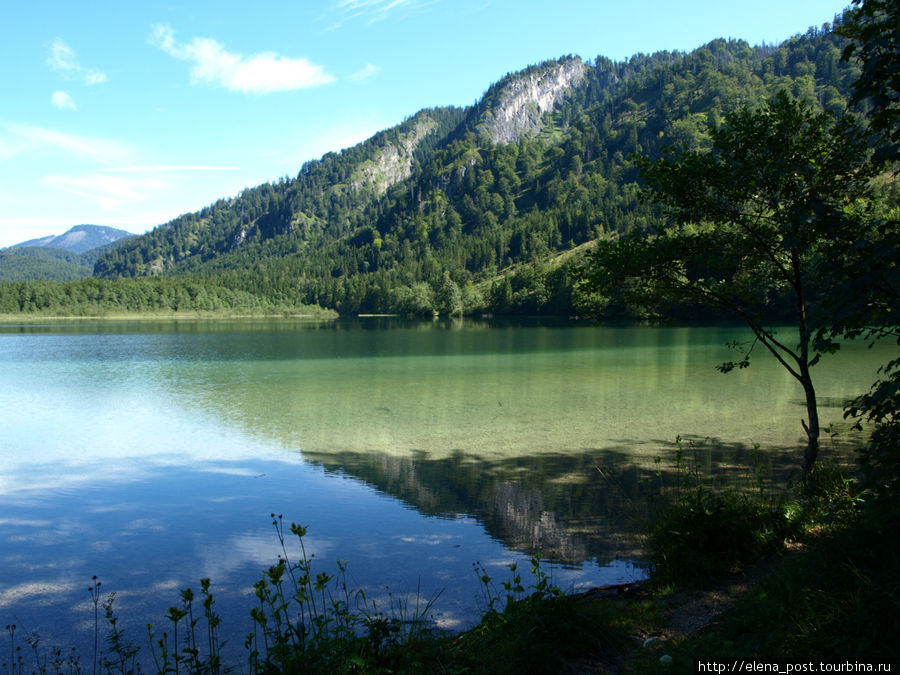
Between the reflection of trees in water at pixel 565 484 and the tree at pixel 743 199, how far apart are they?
3023 mm

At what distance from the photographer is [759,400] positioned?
74.6 feet

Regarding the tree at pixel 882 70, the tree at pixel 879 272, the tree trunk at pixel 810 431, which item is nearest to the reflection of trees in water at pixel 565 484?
the tree trunk at pixel 810 431

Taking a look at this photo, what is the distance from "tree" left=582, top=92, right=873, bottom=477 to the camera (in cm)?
912

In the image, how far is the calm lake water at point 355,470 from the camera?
8539 mm

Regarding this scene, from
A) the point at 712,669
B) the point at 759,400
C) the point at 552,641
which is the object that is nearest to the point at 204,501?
the point at 552,641

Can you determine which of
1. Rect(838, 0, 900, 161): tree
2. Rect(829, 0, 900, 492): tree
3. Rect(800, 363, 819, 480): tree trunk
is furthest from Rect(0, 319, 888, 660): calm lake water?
Rect(838, 0, 900, 161): tree

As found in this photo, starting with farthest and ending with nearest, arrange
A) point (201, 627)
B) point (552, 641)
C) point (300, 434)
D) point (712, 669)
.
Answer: point (300, 434), point (201, 627), point (552, 641), point (712, 669)

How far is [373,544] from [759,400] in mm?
19168

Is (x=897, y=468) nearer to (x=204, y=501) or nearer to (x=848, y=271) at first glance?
(x=848, y=271)

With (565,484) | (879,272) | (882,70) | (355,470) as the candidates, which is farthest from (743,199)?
(355,470)

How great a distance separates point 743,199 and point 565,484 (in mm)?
6921

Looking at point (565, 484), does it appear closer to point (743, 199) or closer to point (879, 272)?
point (743, 199)

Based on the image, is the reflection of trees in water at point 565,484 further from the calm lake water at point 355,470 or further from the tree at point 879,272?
the tree at point 879,272

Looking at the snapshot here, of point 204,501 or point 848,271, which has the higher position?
point 848,271
